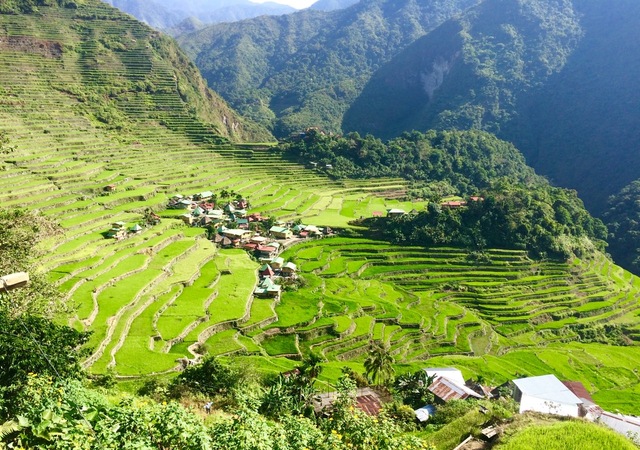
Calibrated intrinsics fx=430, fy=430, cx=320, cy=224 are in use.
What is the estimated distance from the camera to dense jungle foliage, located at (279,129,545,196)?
7431cm

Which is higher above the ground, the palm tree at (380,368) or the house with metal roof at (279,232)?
the house with metal roof at (279,232)

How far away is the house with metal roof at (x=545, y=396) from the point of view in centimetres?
2036

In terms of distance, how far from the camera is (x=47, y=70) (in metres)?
71.5

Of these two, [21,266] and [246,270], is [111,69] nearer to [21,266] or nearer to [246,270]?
[246,270]

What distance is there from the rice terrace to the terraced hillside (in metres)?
0.19

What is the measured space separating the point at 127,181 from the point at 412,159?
4917 cm

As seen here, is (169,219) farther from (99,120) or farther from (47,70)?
(47,70)

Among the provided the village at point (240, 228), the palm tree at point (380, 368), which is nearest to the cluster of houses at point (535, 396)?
the palm tree at point (380, 368)

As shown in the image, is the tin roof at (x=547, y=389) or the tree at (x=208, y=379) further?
the tin roof at (x=547, y=389)

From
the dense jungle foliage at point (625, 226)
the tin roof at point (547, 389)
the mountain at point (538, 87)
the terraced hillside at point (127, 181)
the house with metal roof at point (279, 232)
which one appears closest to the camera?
the tin roof at point (547, 389)

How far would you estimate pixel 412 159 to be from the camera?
78375 millimetres

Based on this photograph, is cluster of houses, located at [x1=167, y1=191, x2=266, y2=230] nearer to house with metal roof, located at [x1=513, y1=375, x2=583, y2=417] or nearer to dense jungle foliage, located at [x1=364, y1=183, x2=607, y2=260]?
dense jungle foliage, located at [x1=364, y1=183, x2=607, y2=260]

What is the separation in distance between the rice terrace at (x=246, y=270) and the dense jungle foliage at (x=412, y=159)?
2.72 m

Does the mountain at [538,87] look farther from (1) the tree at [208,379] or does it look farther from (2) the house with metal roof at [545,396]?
(1) the tree at [208,379]
